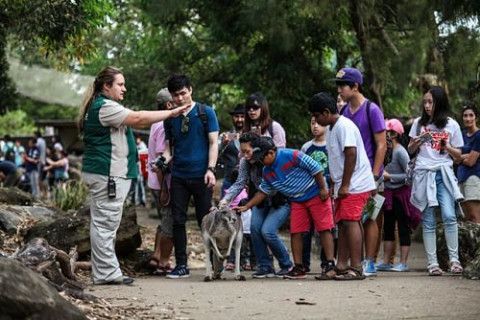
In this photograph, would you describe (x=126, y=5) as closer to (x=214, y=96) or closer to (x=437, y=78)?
(x=214, y=96)

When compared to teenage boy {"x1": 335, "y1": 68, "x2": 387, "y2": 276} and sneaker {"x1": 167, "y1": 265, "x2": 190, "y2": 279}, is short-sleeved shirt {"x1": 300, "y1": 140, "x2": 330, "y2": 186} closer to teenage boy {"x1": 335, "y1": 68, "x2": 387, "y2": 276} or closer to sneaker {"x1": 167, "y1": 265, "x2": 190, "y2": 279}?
teenage boy {"x1": 335, "y1": 68, "x2": 387, "y2": 276}

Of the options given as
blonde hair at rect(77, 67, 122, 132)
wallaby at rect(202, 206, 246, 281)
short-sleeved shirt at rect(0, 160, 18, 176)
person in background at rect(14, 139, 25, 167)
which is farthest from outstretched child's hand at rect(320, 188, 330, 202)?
person in background at rect(14, 139, 25, 167)

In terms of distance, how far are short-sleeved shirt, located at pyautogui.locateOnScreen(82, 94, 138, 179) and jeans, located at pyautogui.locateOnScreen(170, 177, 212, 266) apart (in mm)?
1020

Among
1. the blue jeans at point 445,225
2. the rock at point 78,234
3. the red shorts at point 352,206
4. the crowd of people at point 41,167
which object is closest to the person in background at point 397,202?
the blue jeans at point 445,225

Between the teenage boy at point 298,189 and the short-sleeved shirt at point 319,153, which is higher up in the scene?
the short-sleeved shirt at point 319,153

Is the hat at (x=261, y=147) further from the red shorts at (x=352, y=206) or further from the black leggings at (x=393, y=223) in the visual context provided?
the black leggings at (x=393, y=223)

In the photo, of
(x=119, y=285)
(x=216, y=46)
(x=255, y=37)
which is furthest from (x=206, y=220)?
(x=216, y=46)

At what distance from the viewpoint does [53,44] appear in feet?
44.4

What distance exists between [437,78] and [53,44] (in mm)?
7670

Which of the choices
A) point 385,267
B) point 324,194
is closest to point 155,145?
point 324,194

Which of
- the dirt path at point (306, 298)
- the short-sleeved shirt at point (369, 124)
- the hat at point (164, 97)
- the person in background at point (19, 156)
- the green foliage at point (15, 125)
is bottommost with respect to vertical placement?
the dirt path at point (306, 298)

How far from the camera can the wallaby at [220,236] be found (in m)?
9.45

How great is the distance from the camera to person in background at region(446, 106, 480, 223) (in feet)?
35.0

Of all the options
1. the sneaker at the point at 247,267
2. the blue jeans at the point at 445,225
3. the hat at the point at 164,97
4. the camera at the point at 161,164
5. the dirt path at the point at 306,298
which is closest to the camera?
the dirt path at the point at 306,298
